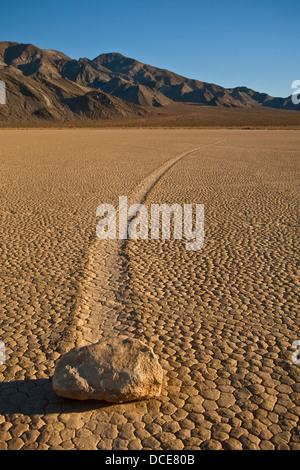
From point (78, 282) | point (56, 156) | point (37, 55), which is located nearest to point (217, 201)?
point (78, 282)

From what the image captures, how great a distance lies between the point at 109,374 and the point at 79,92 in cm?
10412

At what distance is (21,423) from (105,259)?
371cm

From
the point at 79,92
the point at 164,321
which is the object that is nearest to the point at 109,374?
the point at 164,321

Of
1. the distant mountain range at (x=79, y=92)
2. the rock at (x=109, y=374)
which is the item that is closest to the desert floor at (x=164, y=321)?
the rock at (x=109, y=374)

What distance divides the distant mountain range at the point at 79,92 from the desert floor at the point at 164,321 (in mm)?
72305

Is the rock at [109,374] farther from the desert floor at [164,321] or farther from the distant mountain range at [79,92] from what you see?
the distant mountain range at [79,92]

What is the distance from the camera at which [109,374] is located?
125 inches

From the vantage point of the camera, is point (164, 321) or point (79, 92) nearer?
point (164, 321)

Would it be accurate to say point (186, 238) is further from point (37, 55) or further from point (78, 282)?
point (37, 55)

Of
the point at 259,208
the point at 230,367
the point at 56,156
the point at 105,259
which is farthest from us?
the point at 56,156

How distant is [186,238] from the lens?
7738mm

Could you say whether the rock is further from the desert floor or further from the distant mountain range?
the distant mountain range

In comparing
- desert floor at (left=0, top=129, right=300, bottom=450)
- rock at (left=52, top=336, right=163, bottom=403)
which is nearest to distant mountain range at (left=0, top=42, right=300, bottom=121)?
desert floor at (left=0, top=129, right=300, bottom=450)

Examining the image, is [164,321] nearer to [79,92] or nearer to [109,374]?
[109,374]
